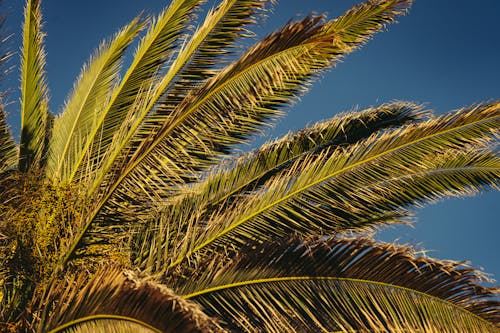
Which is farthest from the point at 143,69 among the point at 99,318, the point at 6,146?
the point at 99,318

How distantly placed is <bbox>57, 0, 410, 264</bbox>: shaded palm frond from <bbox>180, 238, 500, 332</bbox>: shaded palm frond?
1.08 m

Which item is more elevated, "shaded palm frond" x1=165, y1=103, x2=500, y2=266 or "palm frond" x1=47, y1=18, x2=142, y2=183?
"palm frond" x1=47, y1=18, x2=142, y2=183

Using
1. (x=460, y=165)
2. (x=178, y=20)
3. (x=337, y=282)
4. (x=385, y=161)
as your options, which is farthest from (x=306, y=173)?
(x=178, y=20)

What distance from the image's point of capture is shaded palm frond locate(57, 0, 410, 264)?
591 cm

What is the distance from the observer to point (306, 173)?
617 centimetres

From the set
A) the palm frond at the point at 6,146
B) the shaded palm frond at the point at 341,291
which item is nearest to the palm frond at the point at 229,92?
the shaded palm frond at the point at 341,291

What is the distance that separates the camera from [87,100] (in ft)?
27.3

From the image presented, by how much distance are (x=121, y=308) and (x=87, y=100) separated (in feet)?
14.8

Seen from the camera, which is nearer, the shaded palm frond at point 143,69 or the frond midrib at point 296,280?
the frond midrib at point 296,280

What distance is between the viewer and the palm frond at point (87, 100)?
25.8 feet

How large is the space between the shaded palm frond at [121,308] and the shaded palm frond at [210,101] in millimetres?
1255

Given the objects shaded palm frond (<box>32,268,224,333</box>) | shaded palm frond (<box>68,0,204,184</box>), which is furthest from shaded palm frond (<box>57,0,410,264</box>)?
shaded palm frond (<box>32,268,224,333</box>)

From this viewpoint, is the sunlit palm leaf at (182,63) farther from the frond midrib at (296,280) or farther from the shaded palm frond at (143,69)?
the frond midrib at (296,280)

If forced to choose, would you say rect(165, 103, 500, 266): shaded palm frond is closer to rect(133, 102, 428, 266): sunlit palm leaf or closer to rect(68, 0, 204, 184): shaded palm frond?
rect(133, 102, 428, 266): sunlit palm leaf
